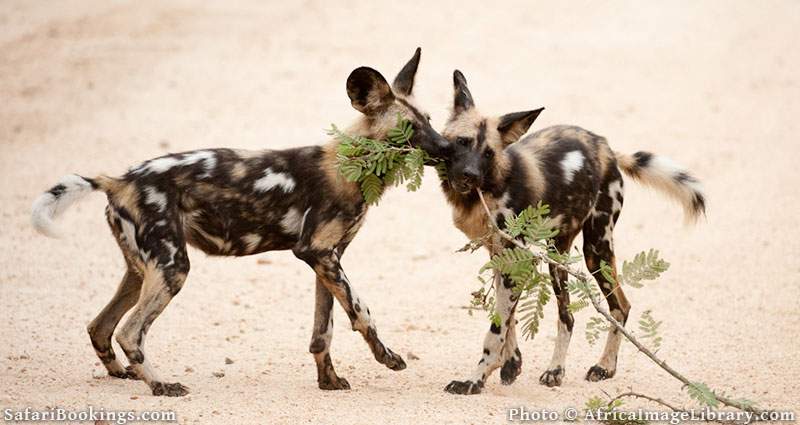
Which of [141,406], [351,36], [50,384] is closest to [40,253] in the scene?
[50,384]

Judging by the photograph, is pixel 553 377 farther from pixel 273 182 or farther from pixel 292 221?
pixel 273 182

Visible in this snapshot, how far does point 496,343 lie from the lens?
7328mm

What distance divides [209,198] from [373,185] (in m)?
1.06

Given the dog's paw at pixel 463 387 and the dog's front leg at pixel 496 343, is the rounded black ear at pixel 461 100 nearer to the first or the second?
the dog's front leg at pixel 496 343

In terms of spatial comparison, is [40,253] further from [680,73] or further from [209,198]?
[680,73]

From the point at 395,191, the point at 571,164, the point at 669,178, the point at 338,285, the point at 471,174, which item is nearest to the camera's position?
the point at 471,174

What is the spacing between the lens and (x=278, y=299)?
991 centimetres

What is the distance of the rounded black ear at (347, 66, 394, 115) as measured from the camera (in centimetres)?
723

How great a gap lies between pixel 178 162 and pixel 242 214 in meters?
0.53

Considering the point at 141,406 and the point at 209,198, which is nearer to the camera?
the point at 141,406

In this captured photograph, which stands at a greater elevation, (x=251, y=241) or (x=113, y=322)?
(x=251, y=241)

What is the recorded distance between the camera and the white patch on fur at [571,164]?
7820 mm

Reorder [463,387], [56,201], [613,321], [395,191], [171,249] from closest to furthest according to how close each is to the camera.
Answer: [613,321], [56,201], [171,249], [463,387], [395,191]

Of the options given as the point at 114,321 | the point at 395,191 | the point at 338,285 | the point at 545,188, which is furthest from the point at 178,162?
the point at 395,191
